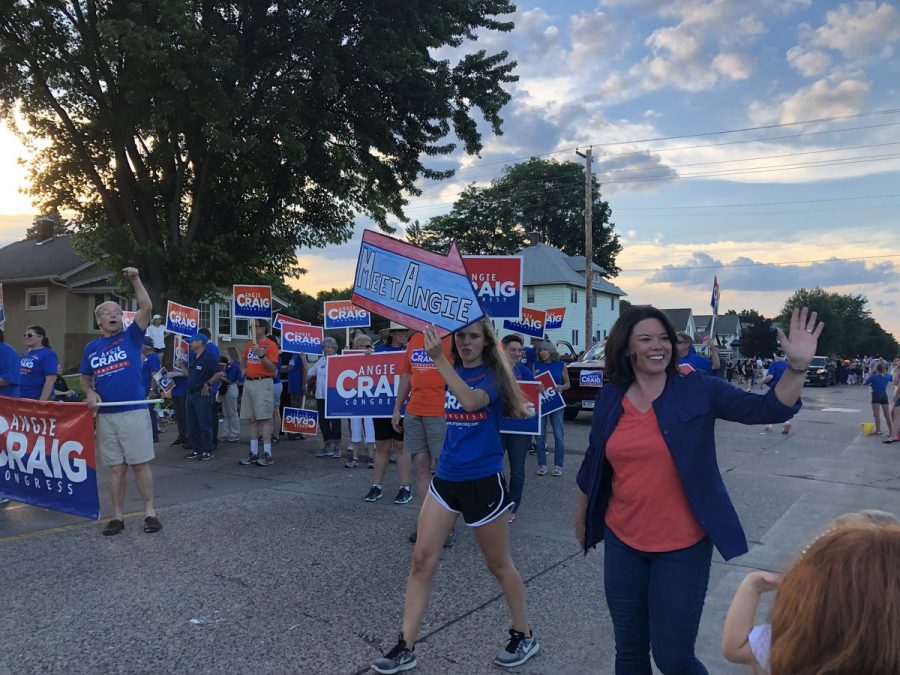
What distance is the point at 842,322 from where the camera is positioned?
96.5 meters

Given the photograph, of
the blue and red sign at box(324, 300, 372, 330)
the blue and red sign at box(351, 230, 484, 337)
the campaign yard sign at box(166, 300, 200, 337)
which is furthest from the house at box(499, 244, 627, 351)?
the blue and red sign at box(351, 230, 484, 337)

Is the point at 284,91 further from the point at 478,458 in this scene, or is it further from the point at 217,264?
the point at 478,458

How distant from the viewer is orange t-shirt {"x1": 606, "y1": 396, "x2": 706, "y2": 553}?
8.57ft

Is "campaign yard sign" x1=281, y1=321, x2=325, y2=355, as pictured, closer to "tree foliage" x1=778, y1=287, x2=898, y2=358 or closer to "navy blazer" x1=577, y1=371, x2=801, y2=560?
"navy blazer" x1=577, y1=371, x2=801, y2=560

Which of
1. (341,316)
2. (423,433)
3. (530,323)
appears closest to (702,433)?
(423,433)

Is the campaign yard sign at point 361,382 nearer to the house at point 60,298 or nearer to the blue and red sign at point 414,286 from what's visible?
the blue and red sign at point 414,286

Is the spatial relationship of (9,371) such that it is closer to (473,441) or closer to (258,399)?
(258,399)

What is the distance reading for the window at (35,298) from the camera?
28172mm

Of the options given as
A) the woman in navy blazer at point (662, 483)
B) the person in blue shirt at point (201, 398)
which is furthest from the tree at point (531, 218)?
the woman in navy blazer at point (662, 483)

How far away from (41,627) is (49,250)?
104 feet

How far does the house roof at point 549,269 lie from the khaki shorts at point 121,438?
43369 mm

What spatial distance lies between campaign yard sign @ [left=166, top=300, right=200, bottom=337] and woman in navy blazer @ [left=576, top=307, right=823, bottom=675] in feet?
35.5

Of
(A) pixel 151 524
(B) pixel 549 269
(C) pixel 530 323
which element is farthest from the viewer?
(B) pixel 549 269

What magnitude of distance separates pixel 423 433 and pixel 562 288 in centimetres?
4568
